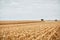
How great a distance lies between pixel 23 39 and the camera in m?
4.06

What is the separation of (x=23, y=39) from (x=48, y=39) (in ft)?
2.52

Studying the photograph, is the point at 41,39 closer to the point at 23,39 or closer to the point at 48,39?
the point at 48,39

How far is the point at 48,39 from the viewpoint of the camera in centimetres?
407

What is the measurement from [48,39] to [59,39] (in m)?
0.40

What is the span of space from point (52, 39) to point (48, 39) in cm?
13

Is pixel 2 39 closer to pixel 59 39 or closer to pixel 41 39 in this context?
pixel 41 39

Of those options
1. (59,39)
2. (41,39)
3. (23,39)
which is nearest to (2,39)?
(23,39)

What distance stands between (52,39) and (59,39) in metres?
0.28

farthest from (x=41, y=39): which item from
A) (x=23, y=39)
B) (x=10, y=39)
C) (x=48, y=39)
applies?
(x=10, y=39)

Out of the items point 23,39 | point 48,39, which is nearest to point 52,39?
point 48,39

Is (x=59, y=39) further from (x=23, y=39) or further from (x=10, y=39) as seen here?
(x=10, y=39)

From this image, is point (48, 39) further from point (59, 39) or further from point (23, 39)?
point (23, 39)

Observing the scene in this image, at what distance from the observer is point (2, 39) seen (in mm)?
4027

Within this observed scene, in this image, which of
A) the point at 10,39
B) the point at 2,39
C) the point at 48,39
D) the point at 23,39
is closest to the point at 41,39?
the point at 48,39
